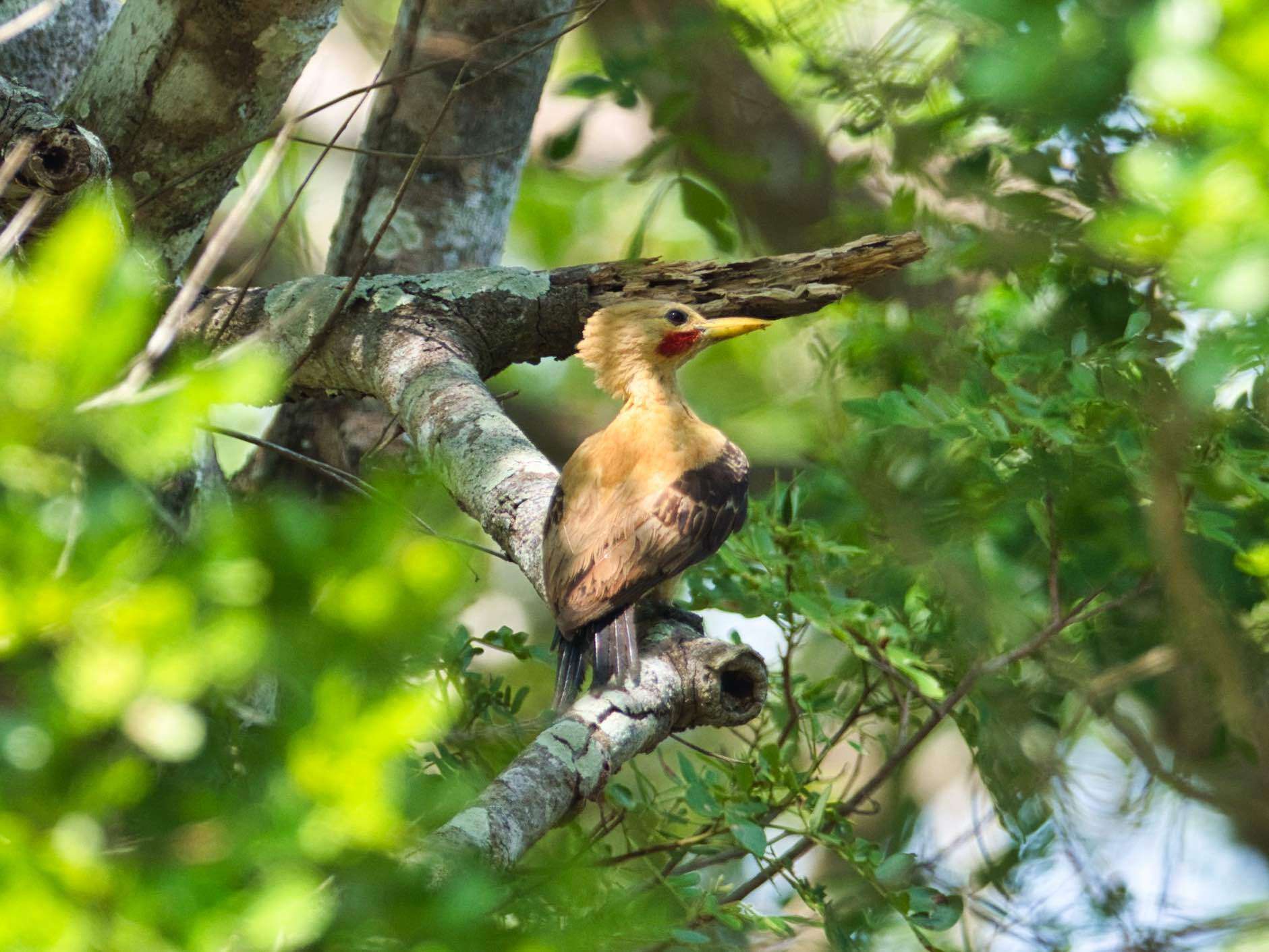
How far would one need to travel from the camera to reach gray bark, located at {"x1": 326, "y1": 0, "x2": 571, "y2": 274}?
3729 mm

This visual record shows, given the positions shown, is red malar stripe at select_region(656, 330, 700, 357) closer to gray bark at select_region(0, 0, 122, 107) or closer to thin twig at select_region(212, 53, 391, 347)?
thin twig at select_region(212, 53, 391, 347)

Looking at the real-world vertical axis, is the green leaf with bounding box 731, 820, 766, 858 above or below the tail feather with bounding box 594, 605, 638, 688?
below

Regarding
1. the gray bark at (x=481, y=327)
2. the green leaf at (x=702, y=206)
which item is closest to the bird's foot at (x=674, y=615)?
the gray bark at (x=481, y=327)

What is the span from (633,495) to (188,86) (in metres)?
1.35

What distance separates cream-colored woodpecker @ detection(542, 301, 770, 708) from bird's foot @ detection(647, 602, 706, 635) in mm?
35

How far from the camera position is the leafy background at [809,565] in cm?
86

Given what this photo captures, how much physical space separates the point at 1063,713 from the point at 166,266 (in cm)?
242

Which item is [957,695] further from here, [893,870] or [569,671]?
[569,671]

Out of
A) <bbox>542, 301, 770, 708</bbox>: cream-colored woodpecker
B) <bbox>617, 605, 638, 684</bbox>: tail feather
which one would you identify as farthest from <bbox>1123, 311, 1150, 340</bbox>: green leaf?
<bbox>617, 605, 638, 684</bbox>: tail feather

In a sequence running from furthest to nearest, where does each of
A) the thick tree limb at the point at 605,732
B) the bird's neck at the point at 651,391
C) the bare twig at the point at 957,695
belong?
the bird's neck at the point at 651,391, the bare twig at the point at 957,695, the thick tree limb at the point at 605,732

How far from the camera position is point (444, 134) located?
148 inches

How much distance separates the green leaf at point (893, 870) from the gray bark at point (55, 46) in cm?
265

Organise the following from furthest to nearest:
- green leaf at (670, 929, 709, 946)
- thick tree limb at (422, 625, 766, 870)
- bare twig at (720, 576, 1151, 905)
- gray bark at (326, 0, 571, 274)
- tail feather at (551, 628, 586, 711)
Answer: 1. gray bark at (326, 0, 571, 274)
2. tail feather at (551, 628, 586, 711)
3. bare twig at (720, 576, 1151, 905)
4. green leaf at (670, 929, 709, 946)
5. thick tree limb at (422, 625, 766, 870)

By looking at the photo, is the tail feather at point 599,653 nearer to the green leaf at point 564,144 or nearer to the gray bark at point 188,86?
the gray bark at point 188,86
